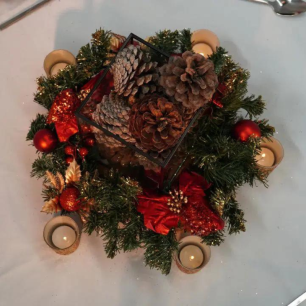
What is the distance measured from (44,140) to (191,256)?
306 millimetres

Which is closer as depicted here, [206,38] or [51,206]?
[51,206]

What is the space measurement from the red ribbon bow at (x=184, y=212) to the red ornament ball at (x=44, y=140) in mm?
171

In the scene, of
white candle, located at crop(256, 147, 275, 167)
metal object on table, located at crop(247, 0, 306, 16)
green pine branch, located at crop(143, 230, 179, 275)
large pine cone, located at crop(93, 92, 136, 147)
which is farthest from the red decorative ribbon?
metal object on table, located at crop(247, 0, 306, 16)

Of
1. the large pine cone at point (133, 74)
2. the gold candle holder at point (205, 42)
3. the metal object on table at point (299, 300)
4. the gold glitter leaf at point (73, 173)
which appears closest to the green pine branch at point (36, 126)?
the gold glitter leaf at point (73, 173)

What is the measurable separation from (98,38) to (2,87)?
9.6 inches

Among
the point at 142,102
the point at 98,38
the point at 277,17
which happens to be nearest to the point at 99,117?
the point at 142,102

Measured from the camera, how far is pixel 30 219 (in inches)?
24.9

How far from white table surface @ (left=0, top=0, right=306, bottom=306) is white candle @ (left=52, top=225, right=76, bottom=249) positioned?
0.04 metres

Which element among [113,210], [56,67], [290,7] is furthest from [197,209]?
[290,7]

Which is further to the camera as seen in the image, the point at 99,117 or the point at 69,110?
the point at 69,110

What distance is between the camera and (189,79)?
41 cm

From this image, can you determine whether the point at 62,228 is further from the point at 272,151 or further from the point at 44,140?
the point at 272,151

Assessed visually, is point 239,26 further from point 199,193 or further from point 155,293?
point 155,293

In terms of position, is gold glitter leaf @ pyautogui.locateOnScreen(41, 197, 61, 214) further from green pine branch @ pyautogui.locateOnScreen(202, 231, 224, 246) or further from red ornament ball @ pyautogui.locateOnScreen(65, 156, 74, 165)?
green pine branch @ pyautogui.locateOnScreen(202, 231, 224, 246)
